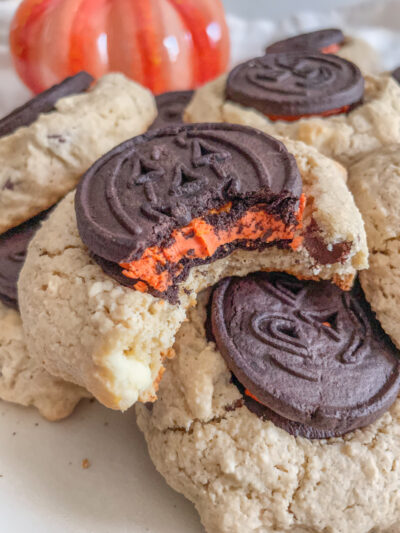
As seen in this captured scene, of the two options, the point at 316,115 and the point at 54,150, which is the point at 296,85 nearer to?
the point at 316,115

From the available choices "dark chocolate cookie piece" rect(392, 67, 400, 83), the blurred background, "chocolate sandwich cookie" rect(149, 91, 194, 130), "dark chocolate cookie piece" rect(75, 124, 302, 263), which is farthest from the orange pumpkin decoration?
"dark chocolate cookie piece" rect(75, 124, 302, 263)

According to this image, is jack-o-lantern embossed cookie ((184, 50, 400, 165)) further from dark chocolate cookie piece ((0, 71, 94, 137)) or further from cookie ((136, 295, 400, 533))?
cookie ((136, 295, 400, 533))

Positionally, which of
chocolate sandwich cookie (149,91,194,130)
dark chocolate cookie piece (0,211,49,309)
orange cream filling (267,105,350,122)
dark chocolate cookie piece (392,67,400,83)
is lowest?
dark chocolate cookie piece (0,211,49,309)

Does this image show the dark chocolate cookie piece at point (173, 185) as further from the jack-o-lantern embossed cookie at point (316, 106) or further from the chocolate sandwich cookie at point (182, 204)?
the jack-o-lantern embossed cookie at point (316, 106)

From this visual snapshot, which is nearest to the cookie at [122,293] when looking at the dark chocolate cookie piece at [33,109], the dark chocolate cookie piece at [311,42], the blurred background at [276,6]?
the dark chocolate cookie piece at [33,109]

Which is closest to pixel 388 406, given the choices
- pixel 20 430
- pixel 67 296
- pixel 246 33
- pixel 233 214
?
pixel 233 214

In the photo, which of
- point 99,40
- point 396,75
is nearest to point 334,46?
point 396,75
